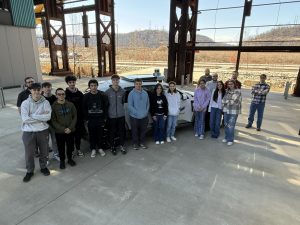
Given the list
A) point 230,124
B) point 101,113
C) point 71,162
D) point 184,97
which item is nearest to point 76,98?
point 101,113

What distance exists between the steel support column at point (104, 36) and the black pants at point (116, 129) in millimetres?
13514

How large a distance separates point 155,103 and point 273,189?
2.78 meters

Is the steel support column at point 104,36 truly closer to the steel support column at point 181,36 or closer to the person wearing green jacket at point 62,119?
the steel support column at point 181,36

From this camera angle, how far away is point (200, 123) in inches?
220

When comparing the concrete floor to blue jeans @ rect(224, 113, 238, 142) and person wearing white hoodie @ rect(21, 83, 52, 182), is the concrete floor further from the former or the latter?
person wearing white hoodie @ rect(21, 83, 52, 182)

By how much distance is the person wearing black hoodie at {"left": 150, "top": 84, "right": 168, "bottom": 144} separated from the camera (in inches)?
192

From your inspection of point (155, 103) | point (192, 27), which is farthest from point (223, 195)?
point (192, 27)

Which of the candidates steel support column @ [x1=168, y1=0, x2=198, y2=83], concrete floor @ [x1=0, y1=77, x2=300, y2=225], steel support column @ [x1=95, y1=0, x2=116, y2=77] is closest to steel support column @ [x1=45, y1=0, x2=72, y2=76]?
steel support column @ [x1=95, y1=0, x2=116, y2=77]

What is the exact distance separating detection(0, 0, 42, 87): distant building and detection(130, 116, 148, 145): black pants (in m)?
10.6

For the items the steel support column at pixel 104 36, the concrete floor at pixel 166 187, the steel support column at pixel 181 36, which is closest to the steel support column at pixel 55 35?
the steel support column at pixel 104 36

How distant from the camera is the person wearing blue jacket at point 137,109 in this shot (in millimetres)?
4582

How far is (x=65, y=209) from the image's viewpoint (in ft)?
9.95

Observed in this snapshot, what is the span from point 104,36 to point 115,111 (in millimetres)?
14478

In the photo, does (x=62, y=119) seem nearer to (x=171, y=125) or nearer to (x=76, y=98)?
(x=76, y=98)
